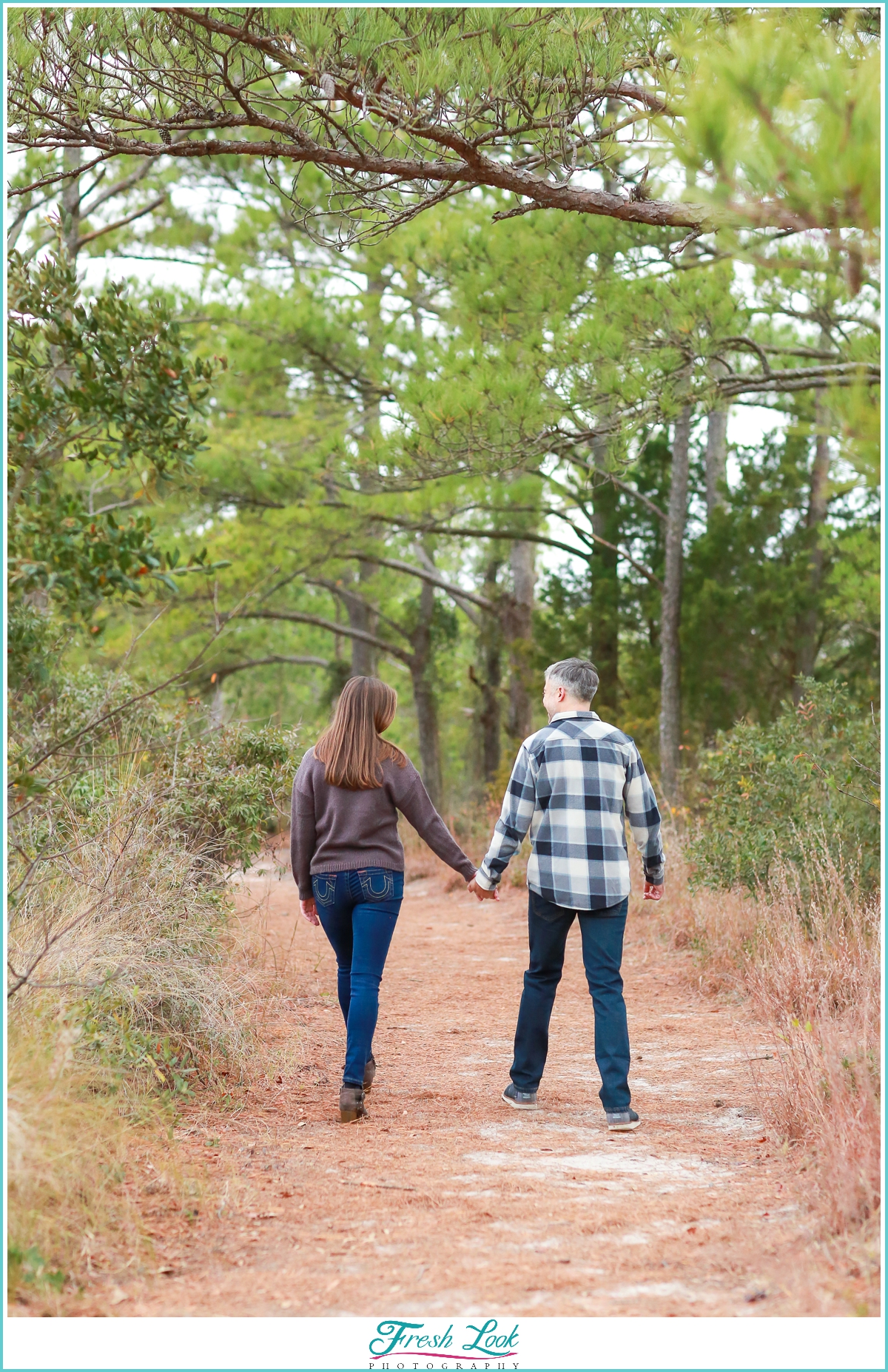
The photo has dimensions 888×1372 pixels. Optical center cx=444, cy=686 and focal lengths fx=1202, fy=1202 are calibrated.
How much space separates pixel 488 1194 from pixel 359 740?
5.41ft

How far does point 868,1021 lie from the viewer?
3.98m

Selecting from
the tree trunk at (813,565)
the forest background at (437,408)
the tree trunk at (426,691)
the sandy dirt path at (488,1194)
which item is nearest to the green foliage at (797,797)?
the forest background at (437,408)

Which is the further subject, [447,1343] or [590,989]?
[590,989]

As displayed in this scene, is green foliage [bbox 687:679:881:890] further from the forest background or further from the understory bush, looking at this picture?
the understory bush

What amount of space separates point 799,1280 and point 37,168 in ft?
34.2

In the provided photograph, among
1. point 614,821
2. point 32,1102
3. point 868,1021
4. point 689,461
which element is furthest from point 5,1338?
point 689,461

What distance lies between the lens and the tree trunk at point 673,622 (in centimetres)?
1166

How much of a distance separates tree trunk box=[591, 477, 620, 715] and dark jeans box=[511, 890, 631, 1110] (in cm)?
832

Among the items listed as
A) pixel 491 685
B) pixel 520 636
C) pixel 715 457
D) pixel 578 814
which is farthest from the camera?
pixel 491 685

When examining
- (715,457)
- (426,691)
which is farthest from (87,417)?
(426,691)

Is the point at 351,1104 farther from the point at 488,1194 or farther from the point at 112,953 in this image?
the point at 112,953

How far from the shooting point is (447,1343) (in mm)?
2639

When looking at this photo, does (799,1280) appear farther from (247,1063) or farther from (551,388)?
(551,388)

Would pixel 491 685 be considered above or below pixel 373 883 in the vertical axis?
above
